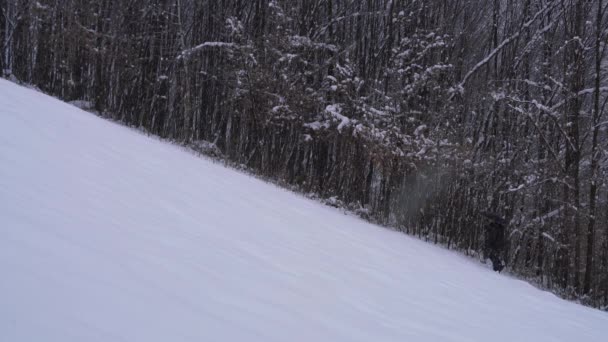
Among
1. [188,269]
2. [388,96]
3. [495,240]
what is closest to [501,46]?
[388,96]

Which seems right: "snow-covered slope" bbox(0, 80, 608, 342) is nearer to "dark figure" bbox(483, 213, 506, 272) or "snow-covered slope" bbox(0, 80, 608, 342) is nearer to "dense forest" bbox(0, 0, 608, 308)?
"dark figure" bbox(483, 213, 506, 272)

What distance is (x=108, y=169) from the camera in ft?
15.8

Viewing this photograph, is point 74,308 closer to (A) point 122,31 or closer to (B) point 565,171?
(B) point 565,171

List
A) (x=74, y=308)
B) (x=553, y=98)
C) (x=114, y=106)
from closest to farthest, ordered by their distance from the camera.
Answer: (x=74, y=308), (x=553, y=98), (x=114, y=106)

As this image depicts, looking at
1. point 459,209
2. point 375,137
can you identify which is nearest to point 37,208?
point 375,137

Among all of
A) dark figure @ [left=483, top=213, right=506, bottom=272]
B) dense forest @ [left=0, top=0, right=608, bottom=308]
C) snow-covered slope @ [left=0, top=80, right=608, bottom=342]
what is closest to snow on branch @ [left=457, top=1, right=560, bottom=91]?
dense forest @ [left=0, top=0, right=608, bottom=308]

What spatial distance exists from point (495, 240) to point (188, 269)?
743 centimetres

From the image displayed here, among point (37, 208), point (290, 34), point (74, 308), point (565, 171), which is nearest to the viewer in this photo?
point (74, 308)

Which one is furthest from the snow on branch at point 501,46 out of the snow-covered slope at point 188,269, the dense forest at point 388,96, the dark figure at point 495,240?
the snow-covered slope at point 188,269

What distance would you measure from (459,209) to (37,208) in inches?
421

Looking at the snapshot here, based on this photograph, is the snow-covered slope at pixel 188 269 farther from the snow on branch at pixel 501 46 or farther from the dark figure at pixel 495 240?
the snow on branch at pixel 501 46

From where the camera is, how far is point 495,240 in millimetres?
A: 8414

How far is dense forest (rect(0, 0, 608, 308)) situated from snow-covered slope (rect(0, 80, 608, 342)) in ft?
18.3

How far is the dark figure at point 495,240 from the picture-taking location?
8.38 m
